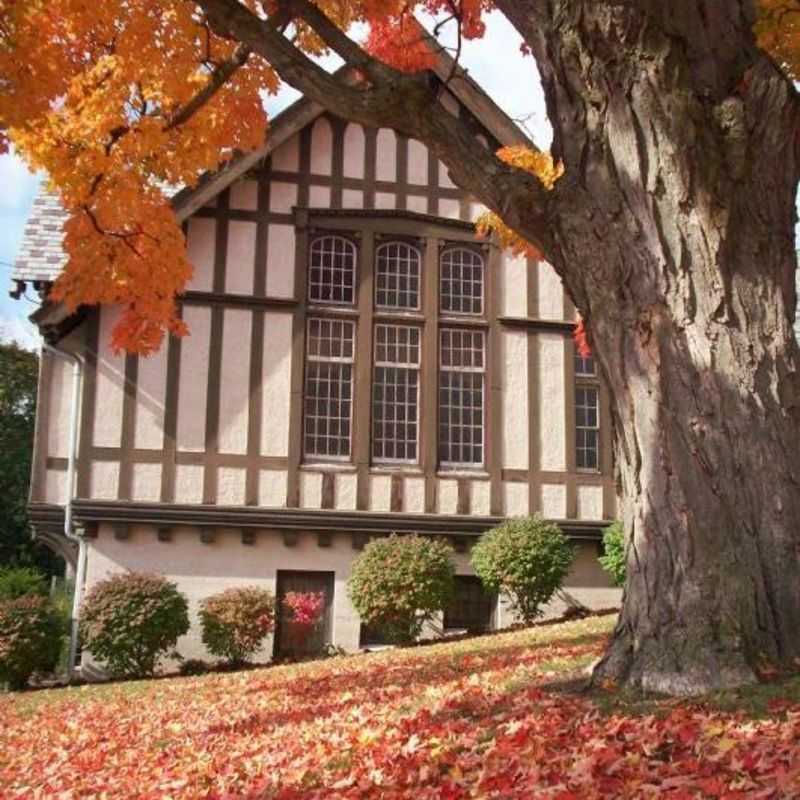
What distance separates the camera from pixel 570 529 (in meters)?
16.4

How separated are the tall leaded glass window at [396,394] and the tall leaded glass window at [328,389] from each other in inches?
16.8

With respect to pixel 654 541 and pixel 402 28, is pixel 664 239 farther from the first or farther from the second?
pixel 402 28

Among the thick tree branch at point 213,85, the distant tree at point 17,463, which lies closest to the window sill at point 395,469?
the thick tree branch at point 213,85

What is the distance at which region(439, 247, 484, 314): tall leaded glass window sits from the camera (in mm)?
17094

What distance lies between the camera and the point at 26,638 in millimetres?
13781

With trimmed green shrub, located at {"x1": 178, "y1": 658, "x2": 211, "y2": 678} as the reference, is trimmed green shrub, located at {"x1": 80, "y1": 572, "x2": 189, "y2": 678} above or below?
above

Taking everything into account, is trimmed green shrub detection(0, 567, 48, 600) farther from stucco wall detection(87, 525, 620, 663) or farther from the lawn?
the lawn

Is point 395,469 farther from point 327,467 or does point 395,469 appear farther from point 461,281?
point 461,281

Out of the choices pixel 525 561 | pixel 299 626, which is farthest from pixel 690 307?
pixel 299 626

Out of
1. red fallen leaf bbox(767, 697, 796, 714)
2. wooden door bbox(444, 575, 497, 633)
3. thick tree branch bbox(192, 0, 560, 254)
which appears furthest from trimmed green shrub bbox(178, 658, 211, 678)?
red fallen leaf bbox(767, 697, 796, 714)

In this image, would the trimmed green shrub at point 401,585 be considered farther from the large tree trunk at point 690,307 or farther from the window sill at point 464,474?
the large tree trunk at point 690,307

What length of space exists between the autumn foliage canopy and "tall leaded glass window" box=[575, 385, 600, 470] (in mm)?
5339

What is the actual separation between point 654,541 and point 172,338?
36.0ft

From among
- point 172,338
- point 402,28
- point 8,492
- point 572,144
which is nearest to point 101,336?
point 172,338
